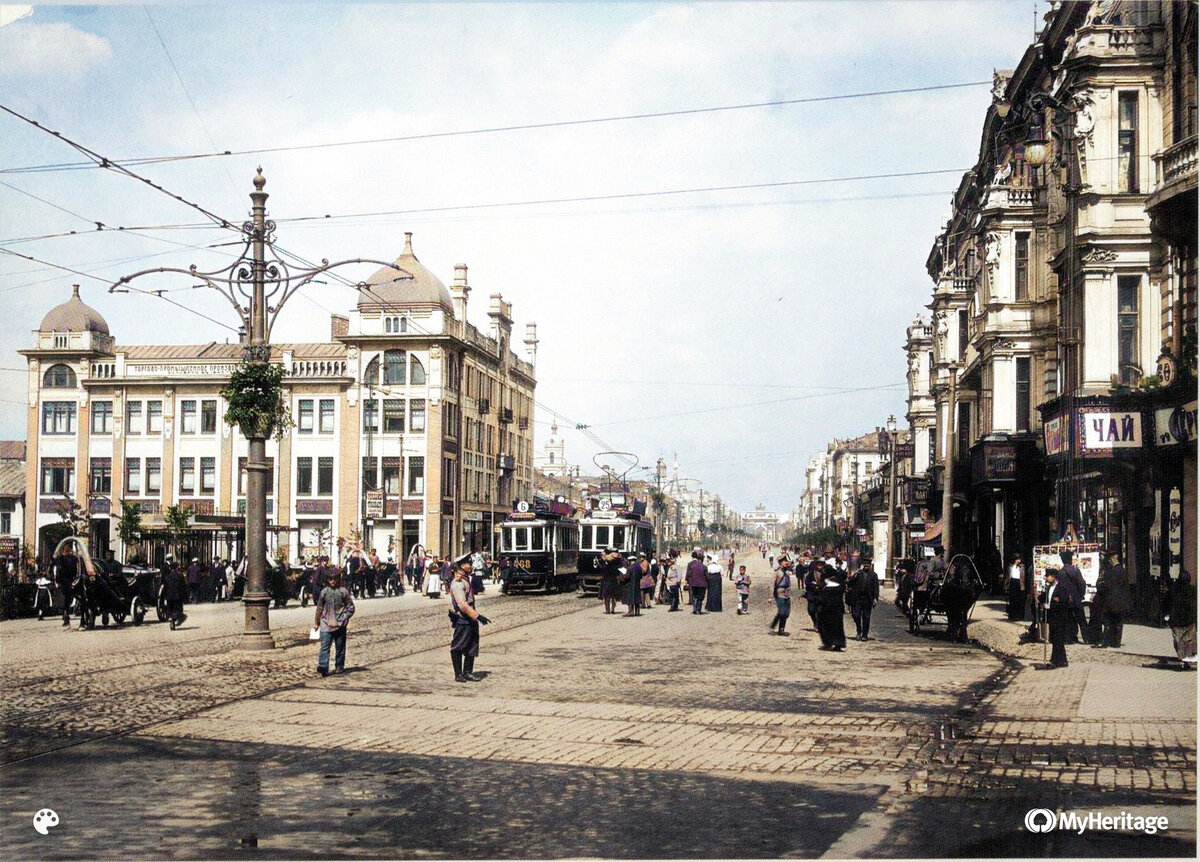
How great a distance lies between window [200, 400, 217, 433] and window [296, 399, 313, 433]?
15.4 feet

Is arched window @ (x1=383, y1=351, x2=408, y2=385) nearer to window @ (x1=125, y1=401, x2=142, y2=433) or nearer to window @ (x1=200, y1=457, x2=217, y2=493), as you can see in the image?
A: window @ (x1=200, y1=457, x2=217, y2=493)

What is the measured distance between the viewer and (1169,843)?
724 centimetres

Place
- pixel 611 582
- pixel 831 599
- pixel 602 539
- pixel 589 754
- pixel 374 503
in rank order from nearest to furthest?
pixel 589 754, pixel 831 599, pixel 611 582, pixel 602 539, pixel 374 503

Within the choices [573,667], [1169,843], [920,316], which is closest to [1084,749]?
[1169,843]

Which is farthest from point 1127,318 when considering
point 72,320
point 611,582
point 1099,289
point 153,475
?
point 153,475

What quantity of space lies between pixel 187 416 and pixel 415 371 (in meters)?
12.7

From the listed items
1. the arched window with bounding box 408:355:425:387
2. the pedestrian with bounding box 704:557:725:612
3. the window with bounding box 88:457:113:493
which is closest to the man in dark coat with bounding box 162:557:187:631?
the pedestrian with bounding box 704:557:725:612

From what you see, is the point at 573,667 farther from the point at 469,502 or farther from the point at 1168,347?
the point at 469,502

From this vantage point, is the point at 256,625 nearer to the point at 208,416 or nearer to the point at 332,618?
the point at 332,618

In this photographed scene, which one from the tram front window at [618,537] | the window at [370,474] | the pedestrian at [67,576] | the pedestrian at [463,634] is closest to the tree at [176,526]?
the pedestrian at [67,576]

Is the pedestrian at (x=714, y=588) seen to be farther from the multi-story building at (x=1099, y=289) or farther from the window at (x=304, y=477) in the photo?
the window at (x=304, y=477)

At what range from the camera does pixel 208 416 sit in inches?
2517

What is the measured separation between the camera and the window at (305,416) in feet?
222

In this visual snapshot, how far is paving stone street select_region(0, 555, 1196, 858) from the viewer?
25.8ft
